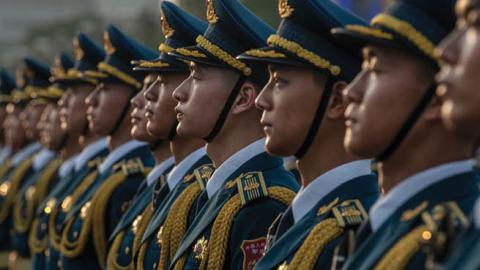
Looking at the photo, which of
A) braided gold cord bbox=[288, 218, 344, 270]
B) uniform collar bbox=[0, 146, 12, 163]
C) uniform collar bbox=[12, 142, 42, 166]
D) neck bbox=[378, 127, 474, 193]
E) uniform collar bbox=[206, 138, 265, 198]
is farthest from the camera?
uniform collar bbox=[0, 146, 12, 163]

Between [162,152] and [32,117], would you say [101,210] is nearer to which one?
[162,152]

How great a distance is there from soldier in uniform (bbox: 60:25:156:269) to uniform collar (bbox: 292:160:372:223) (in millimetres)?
3516

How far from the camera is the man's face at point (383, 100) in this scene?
15.9ft

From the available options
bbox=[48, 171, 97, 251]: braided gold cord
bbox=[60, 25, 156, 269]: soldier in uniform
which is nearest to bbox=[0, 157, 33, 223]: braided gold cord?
bbox=[48, 171, 97, 251]: braided gold cord

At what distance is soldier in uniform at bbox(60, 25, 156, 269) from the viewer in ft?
30.5

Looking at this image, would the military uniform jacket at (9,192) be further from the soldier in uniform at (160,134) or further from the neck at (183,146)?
the neck at (183,146)

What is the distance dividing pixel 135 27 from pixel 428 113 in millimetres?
53547

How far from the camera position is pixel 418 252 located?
4676 millimetres

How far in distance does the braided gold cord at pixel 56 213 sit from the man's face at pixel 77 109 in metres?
0.75

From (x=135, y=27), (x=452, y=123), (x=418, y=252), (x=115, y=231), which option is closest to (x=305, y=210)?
(x=418, y=252)

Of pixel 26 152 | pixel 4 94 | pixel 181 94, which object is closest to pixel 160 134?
pixel 181 94

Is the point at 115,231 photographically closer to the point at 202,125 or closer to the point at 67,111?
the point at 202,125

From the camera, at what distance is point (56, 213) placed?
408 inches

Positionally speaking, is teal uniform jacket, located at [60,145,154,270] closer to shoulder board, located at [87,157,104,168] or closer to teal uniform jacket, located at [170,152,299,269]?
shoulder board, located at [87,157,104,168]
